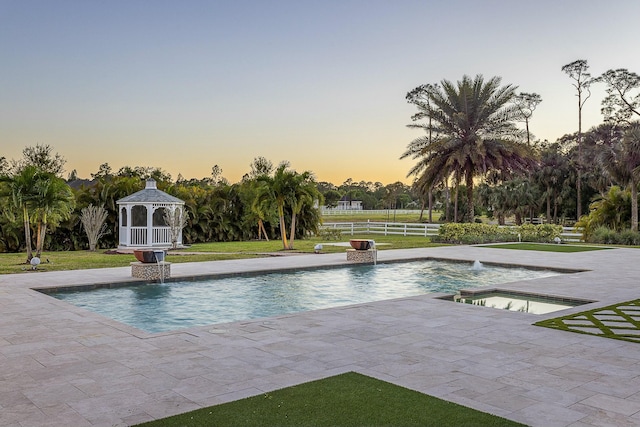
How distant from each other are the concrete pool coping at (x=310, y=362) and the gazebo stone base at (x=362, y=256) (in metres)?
7.11

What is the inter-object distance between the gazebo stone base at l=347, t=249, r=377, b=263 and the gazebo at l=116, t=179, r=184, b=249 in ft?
30.3

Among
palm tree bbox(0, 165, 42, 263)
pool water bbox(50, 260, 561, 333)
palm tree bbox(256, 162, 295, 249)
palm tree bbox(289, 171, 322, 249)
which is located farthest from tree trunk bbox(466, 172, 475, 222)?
palm tree bbox(0, 165, 42, 263)

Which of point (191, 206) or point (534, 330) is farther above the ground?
point (191, 206)

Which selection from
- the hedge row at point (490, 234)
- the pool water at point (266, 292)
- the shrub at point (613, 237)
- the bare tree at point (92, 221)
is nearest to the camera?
the pool water at point (266, 292)

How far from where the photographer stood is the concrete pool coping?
14.4 feet

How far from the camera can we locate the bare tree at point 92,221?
21.6 meters

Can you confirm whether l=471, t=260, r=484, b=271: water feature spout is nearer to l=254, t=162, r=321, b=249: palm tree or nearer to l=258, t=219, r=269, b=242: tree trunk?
l=254, t=162, r=321, b=249: palm tree

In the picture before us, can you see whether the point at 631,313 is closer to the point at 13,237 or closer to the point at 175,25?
the point at 175,25

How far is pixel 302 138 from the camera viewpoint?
104 feet

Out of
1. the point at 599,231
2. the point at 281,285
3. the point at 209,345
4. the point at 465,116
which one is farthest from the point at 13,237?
the point at 599,231

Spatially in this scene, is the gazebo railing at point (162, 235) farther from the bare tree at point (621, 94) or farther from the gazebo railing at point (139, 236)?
the bare tree at point (621, 94)

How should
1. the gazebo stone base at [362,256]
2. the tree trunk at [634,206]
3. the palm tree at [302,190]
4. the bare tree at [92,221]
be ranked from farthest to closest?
the tree trunk at [634,206] < the bare tree at [92,221] < the palm tree at [302,190] < the gazebo stone base at [362,256]

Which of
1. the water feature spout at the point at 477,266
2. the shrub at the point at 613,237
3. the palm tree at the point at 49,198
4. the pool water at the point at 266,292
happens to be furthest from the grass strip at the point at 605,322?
the shrub at the point at 613,237

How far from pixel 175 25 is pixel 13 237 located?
33.2 ft
